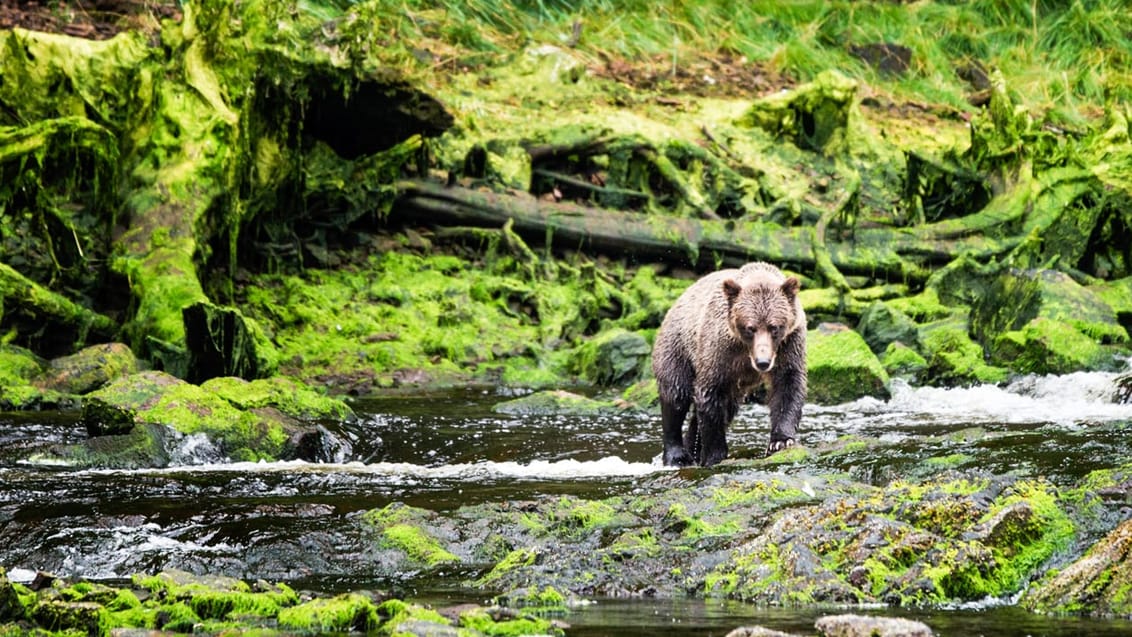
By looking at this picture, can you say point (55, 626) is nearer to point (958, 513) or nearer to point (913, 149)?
point (958, 513)

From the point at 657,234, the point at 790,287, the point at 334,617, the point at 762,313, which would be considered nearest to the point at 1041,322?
the point at 657,234

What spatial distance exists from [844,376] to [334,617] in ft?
26.6

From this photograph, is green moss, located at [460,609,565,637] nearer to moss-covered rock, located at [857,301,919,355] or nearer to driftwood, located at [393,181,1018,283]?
moss-covered rock, located at [857,301,919,355]

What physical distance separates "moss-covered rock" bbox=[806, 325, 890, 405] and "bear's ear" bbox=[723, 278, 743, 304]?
3455 millimetres

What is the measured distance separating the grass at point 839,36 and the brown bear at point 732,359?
444 inches

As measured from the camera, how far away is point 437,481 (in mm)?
8555

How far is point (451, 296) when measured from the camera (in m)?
15.5

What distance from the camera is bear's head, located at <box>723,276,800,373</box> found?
29.4 feet

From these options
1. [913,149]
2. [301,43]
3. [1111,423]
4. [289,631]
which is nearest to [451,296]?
[301,43]

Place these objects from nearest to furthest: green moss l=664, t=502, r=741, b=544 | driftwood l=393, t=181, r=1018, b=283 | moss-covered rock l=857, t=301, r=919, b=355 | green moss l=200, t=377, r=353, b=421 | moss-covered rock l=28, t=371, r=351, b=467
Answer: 1. green moss l=664, t=502, r=741, b=544
2. moss-covered rock l=28, t=371, r=351, b=467
3. green moss l=200, t=377, r=353, b=421
4. moss-covered rock l=857, t=301, r=919, b=355
5. driftwood l=393, t=181, r=1018, b=283

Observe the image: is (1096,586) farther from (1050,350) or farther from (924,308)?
(924,308)

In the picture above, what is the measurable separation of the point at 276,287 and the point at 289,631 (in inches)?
406

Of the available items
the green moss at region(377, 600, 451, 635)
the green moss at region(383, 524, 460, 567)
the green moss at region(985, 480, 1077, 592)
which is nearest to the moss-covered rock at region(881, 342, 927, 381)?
the green moss at region(985, 480, 1077, 592)

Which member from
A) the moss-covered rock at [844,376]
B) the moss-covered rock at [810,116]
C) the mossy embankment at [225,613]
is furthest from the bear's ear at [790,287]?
the moss-covered rock at [810,116]
